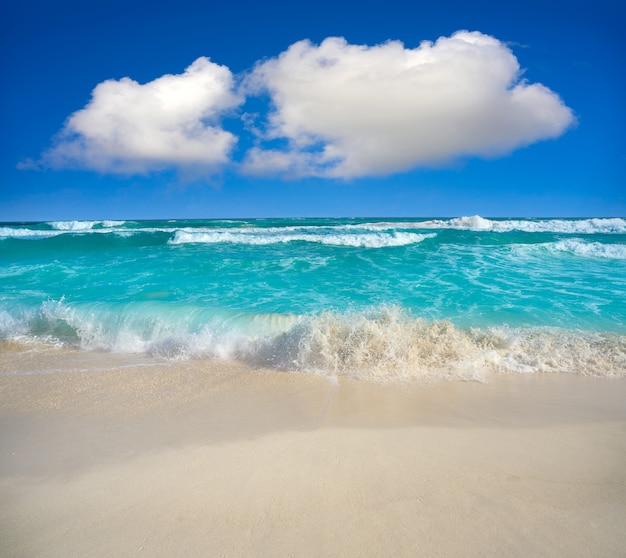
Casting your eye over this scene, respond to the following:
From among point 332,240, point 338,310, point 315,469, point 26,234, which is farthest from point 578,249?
point 26,234

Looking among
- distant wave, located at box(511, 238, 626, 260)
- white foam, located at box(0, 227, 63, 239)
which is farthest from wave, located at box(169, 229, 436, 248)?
white foam, located at box(0, 227, 63, 239)

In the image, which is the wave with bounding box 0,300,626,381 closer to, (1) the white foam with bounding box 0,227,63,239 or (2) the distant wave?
(2) the distant wave

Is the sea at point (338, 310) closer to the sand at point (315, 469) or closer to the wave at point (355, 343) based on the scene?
the wave at point (355, 343)

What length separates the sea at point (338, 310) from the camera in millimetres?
4785

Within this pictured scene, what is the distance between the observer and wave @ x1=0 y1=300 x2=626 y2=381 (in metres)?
4.55

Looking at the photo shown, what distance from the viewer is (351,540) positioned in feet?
6.41

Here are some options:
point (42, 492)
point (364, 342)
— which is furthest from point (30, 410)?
point (364, 342)

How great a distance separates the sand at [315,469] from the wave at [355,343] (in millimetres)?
460

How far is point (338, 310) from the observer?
7.13m

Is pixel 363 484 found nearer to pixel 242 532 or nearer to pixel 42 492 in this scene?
pixel 242 532

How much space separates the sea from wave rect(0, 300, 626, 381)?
0.02 m

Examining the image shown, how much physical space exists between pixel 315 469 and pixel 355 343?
2.46 meters

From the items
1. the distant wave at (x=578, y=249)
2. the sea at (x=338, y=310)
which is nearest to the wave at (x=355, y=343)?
the sea at (x=338, y=310)

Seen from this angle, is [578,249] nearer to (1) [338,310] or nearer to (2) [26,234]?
(1) [338,310]
